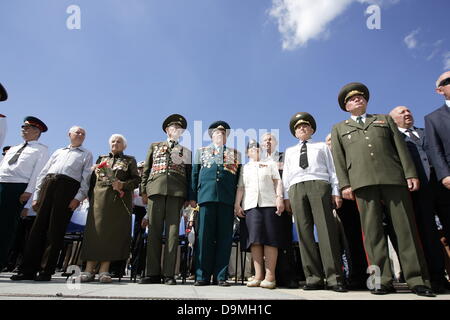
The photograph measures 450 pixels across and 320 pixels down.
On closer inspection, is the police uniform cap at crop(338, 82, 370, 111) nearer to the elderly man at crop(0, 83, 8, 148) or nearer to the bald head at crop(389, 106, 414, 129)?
the bald head at crop(389, 106, 414, 129)

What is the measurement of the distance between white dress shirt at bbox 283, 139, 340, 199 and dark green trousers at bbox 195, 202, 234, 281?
90 centimetres

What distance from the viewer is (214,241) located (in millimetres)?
3814

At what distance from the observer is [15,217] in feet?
13.1

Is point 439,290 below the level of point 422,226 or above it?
below

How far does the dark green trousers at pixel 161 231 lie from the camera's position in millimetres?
3750

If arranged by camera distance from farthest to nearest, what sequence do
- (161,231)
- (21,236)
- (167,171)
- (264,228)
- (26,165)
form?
(21,236) < (26,165) < (167,171) < (161,231) < (264,228)

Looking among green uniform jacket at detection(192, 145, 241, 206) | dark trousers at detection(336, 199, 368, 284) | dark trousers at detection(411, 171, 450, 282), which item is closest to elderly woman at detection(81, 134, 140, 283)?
green uniform jacket at detection(192, 145, 241, 206)

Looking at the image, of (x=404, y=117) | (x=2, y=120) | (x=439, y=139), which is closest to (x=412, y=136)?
(x=404, y=117)

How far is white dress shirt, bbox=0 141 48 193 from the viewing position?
4133mm

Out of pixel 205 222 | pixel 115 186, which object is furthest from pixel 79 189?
pixel 205 222

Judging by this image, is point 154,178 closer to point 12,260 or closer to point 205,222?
point 205,222

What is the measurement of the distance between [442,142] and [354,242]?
1.58 m

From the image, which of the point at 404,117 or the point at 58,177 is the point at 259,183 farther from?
the point at 58,177

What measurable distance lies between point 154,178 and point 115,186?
1.93ft
